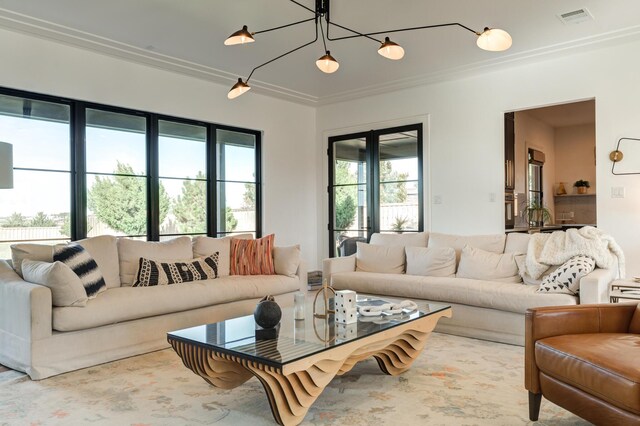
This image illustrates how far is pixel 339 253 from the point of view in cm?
722

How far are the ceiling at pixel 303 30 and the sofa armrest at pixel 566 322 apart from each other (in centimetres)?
271

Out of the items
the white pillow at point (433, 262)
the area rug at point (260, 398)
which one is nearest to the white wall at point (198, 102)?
the white pillow at point (433, 262)

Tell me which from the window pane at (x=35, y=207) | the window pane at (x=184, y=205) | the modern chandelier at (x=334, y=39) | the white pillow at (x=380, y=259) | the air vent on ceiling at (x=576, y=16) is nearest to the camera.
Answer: the modern chandelier at (x=334, y=39)

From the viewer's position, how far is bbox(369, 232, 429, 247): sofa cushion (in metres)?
5.14

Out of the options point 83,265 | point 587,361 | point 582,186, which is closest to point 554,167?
point 582,186

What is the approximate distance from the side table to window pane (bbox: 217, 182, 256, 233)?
4.44m

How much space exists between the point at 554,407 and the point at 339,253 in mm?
4811

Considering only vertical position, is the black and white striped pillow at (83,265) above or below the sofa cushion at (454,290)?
above

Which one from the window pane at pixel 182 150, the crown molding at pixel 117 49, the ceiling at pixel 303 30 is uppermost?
the ceiling at pixel 303 30

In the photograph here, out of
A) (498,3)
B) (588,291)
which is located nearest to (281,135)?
(498,3)

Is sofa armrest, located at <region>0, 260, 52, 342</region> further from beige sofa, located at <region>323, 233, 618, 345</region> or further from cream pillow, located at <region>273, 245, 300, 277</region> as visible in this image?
beige sofa, located at <region>323, 233, 618, 345</region>

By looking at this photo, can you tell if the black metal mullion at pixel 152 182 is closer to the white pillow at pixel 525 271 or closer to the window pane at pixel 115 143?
the window pane at pixel 115 143

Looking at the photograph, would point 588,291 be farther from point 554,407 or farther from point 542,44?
point 542,44

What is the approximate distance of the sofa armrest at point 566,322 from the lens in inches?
91.7
